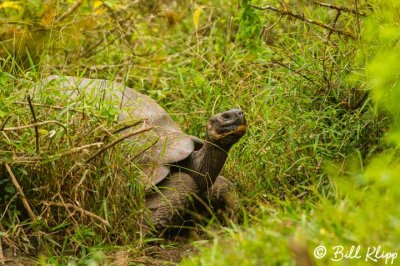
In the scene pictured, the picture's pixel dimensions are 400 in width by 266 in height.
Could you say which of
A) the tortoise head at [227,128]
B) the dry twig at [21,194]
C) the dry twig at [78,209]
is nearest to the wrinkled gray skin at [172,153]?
the tortoise head at [227,128]

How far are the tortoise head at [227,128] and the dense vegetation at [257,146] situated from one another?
220 mm

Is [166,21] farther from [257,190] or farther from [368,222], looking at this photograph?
[368,222]

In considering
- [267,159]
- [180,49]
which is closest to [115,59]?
[180,49]

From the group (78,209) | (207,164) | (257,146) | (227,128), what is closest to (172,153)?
(207,164)

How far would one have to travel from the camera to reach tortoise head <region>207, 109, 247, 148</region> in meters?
4.64

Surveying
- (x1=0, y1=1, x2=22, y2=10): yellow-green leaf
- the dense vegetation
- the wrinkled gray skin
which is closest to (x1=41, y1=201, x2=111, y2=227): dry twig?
the dense vegetation

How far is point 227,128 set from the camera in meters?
4.68

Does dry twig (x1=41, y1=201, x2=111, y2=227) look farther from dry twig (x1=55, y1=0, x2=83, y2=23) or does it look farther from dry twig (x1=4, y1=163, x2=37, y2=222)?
dry twig (x1=55, y1=0, x2=83, y2=23)

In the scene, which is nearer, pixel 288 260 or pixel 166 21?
pixel 288 260

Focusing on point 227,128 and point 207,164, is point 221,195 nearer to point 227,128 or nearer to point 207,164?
point 207,164

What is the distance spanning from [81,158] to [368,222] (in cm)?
182

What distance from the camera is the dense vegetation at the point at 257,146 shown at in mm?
3043

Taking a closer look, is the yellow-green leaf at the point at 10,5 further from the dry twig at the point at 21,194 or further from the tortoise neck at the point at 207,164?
the dry twig at the point at 21,194

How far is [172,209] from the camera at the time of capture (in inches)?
182
